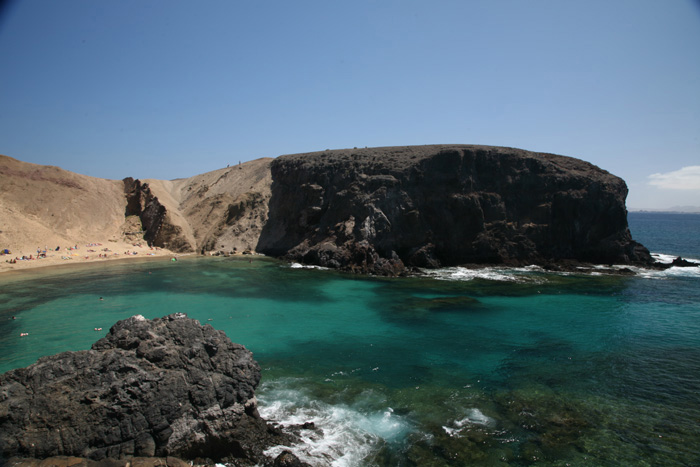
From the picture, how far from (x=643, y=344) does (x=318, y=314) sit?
56.6 feet

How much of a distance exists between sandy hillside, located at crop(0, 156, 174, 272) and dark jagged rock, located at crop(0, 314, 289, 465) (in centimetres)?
3694

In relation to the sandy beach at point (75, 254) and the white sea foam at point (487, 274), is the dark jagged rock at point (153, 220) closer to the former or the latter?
the sandy beach at point (75, 254)

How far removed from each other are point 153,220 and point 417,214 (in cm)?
3688

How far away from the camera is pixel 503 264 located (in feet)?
138

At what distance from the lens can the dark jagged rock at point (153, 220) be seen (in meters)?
51.5

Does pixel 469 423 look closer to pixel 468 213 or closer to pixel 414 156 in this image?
pixel 468 213

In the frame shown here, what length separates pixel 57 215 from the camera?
49.4m

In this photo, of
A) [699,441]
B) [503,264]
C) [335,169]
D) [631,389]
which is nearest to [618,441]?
[699,441]

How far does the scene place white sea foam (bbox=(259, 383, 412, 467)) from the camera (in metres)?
10.4

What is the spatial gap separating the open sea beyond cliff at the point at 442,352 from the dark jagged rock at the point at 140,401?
183 centimetres

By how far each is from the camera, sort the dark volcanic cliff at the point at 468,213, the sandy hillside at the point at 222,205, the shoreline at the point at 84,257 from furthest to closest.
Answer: the sandy hillside at the point at 222,205 < the dark volcanic cliff at the point at 468,213 < the shoreline at the point at 84,257

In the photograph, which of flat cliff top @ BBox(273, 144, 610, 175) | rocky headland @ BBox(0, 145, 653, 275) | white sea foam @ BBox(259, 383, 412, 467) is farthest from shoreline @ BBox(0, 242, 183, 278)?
white sea foam @ BBox(259, 383, 412, 467)

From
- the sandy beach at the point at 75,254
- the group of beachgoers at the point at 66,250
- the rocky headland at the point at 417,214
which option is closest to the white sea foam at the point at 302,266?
the rocky headland at the point at 417,214

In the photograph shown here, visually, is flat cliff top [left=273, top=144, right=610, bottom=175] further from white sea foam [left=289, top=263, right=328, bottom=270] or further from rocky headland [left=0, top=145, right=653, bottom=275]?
white sea foam [left=289, top=263, right=328, bottom=270]
